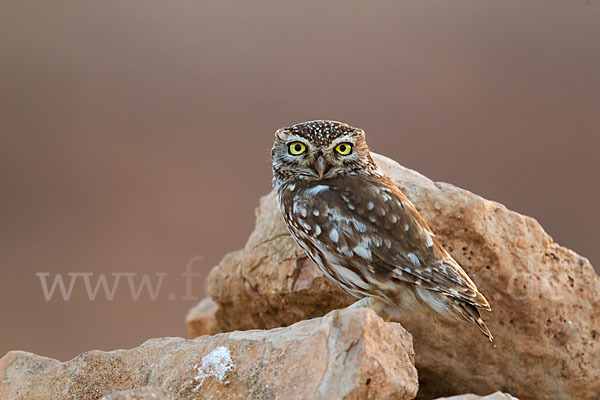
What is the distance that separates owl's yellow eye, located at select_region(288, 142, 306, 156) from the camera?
271 cm

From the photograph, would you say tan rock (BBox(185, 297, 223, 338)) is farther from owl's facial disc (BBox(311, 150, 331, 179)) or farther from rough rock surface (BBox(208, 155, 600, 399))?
owl's facial disc (BBox(311, 150, 331, 179))

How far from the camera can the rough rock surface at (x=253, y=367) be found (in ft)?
6.29

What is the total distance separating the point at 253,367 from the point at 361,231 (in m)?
0.69

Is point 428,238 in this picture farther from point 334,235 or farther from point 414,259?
point 334,235

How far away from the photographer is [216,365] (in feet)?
7.01

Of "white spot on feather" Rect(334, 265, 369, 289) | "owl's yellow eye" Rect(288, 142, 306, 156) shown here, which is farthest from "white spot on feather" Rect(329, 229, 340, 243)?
"owl's yellow eye" Rect(288, 142, 306, 156)

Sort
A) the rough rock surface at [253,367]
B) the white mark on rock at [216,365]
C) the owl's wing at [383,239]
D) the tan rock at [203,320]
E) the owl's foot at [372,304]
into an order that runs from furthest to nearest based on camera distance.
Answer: the tan rock at [203,320] < the owl's foot at [372,304] < the owl's wing at [383,239] < the white mark on rock at [216,365] < the rough rock surface at [253,367]

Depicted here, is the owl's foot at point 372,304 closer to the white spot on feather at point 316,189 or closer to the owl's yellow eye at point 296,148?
the white spot on feather at point 316,189

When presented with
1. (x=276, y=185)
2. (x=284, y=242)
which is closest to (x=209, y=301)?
(x=284, y=242)

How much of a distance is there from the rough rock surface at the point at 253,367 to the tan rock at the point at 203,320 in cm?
171

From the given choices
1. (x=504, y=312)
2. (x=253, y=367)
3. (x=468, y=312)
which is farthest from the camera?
(x=504, y=312)

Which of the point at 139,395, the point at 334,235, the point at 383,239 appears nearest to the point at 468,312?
the point at 383,239

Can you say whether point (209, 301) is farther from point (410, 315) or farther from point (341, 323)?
point (341, 323)

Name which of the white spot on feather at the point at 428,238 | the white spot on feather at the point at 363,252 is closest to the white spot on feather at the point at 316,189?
the white spot on feather at the point at 363,252
